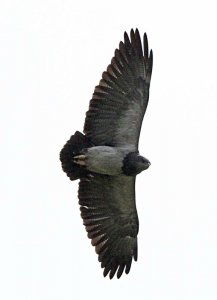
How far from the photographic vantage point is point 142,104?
21.9 meters

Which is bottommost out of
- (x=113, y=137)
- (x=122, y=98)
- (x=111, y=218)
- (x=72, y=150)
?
(x=111, y=218)

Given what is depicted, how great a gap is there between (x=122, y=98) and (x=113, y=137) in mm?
709

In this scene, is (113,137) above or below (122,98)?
below

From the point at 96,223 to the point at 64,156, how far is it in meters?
1.46

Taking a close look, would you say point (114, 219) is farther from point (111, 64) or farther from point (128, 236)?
point (111, 64)

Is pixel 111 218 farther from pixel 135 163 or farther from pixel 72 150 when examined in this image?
pixel 72 150

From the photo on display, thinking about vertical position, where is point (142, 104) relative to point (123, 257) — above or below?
above

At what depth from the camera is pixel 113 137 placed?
2209 centimetres

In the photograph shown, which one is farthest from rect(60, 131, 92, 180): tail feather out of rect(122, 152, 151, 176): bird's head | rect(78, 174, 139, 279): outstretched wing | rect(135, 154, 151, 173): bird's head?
rect(135, 154, 151, 173): bird's head

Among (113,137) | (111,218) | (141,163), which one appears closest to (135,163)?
(141,163)

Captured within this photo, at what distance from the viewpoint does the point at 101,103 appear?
71.8ft

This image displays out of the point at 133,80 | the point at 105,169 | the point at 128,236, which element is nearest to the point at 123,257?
the point at 128,236

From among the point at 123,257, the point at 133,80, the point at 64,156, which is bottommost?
the point at 123,257

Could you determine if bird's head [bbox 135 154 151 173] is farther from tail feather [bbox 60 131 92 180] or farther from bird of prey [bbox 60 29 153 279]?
tail feather [bbox 60 131 92 180]
